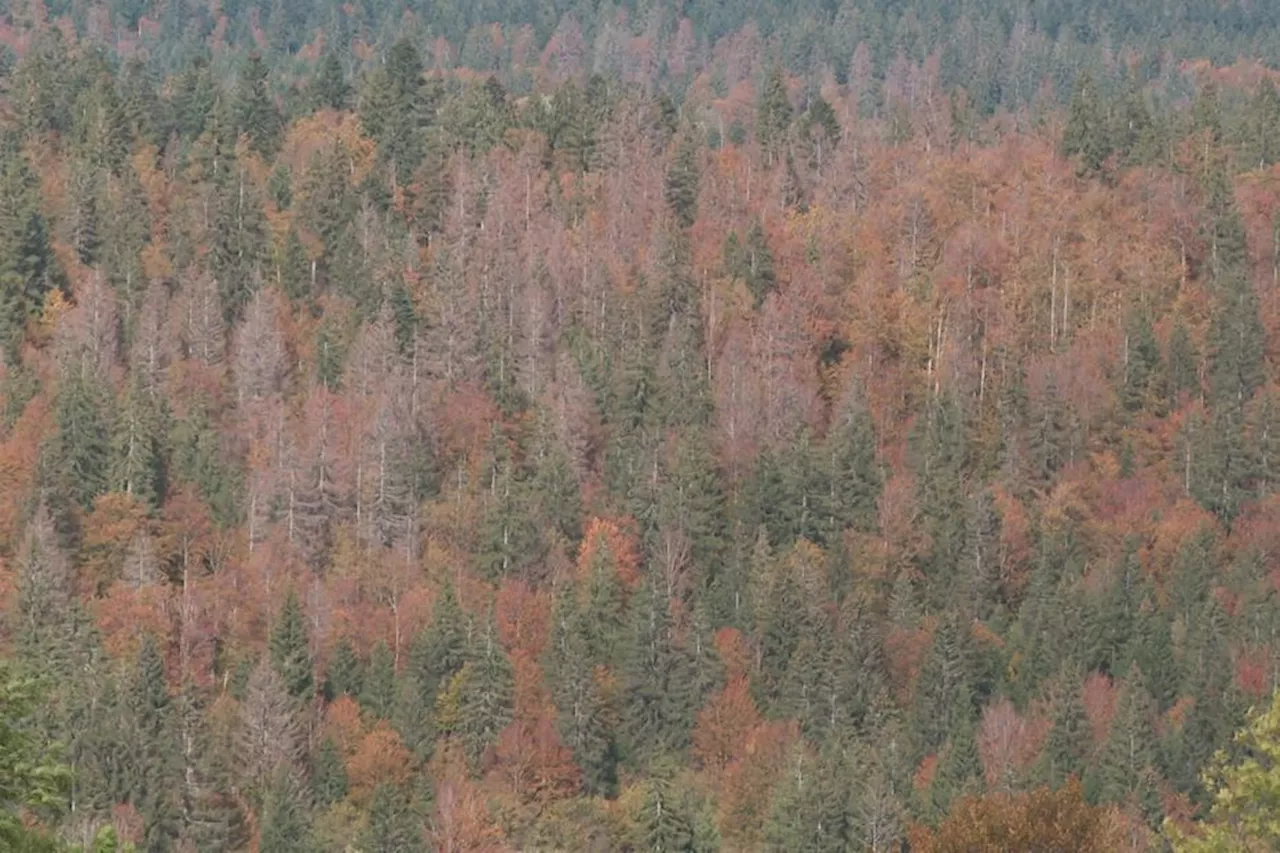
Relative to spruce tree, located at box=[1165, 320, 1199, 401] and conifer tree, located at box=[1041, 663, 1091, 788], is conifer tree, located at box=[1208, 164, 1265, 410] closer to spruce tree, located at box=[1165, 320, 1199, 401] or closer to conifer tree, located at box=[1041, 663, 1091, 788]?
spruce tree, located at box=[1165, 320, 1199, 401]

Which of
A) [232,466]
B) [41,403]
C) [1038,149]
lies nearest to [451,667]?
[232,466]

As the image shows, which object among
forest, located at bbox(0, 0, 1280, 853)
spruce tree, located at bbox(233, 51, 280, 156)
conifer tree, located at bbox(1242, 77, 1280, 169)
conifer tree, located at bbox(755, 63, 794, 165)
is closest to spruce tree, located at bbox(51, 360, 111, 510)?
forest, located at bbox(0, 0, 1280, 853)

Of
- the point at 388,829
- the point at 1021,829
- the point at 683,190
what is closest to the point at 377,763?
the point at 388,829

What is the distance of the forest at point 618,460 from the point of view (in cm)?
8362

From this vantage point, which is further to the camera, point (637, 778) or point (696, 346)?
point (696, 346)

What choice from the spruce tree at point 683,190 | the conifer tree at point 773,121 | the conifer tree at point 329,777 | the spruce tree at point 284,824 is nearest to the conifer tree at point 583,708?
the conifer tree at point 329,777

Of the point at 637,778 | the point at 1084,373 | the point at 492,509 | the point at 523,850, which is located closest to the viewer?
the point at 523,850

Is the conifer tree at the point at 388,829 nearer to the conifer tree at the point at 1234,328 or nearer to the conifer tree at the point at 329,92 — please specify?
the conifer tree at the point at 1234,328

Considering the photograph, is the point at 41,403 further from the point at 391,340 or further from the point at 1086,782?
the point at 1086,782

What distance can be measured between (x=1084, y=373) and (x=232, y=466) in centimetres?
3459

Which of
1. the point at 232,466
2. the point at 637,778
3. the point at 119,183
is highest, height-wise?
the point at 119,183

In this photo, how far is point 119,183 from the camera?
118m

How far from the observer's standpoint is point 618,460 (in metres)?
102

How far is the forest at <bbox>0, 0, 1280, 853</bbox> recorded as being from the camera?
83625 millimetres
